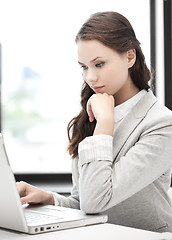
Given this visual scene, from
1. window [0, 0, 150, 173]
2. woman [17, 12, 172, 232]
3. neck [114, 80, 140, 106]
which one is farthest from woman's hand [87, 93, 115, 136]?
window [0, 0, 150, 173]

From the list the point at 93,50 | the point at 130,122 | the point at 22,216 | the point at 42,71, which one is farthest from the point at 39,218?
the point at 42,71

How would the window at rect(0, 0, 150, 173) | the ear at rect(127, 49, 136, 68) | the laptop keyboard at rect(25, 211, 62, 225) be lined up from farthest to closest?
the window at rect(0, 0, 150, 173), the ear at rect(127, 49, 136, 68), the laptop keyboard at rect(25, 211, 62, 225)

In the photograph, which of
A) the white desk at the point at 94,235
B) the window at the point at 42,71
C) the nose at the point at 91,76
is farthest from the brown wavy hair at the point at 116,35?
the window at the point at 42,71

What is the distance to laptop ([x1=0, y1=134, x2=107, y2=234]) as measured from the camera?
1.08 m

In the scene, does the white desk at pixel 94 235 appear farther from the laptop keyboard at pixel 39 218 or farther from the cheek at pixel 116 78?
the cheek at pixel 116 78

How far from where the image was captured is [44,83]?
2.83m

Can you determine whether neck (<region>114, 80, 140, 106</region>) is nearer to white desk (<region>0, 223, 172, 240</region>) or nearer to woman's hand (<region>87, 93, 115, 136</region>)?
woman's hand (<region>87, 93, 115, 136</region>)

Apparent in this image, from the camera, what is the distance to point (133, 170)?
1.36 meters

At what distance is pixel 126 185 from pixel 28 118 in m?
1.58

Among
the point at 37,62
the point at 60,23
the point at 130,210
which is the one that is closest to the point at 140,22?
the point at 60,23

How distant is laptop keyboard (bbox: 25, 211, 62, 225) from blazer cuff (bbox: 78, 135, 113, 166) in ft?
0.70

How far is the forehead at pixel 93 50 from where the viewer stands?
1510mm

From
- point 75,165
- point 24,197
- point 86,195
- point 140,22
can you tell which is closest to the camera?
point 86,195

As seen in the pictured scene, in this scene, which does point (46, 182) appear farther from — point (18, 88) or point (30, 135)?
point (18, 88)
